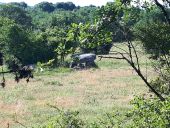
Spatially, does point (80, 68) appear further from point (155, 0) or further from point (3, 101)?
point (155, 0)

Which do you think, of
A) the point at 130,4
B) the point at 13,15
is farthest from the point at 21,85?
the point at 13,15

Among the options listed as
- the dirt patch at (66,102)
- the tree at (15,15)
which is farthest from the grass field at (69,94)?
the tree at (15,15)

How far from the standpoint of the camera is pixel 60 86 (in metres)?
47.3

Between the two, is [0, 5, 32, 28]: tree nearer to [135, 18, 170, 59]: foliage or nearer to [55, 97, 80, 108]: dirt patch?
[55, 97, 80, 108]: dirt patch

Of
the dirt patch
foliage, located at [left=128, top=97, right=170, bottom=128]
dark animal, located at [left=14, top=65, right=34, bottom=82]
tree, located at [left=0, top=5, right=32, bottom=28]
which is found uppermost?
tree, located at [left=0, top=5, right=32, bottom=28]

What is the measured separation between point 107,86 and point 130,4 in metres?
38.6

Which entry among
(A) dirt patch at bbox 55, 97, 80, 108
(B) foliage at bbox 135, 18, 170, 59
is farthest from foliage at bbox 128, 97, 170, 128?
(A) dirt patch at bbox 55, 97, 80, 108

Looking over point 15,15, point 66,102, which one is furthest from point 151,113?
point 15,15

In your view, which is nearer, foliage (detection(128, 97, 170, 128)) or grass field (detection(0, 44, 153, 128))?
foliage (detection(128, 97, 170, 128))

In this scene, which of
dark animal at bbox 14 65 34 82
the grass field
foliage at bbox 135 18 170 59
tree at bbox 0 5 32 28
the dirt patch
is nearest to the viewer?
dark animal at bbox 14 65 34 82

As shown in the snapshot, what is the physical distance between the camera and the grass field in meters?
32.6

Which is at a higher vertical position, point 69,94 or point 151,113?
point 151,113

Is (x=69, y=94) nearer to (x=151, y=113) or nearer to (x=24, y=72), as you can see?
(x=151, y=113)

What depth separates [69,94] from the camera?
41.4 metres
